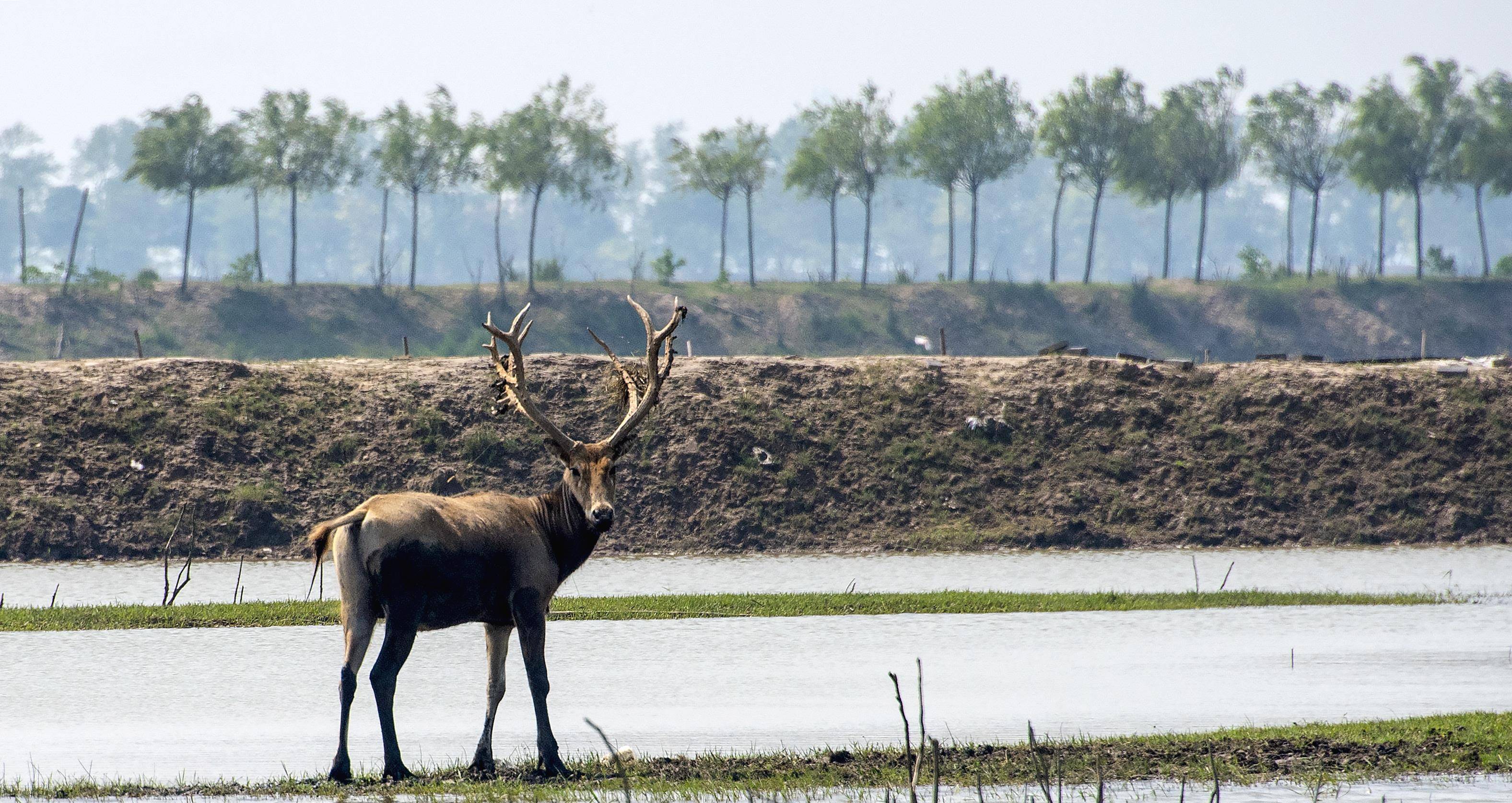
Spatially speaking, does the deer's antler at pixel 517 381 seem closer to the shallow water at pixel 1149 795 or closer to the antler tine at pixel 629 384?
the antler tine at pixel 629 384

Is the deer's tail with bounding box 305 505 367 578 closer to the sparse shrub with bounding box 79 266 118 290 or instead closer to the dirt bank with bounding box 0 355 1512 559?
the dirt bank with bounding box 0 355 1512 559

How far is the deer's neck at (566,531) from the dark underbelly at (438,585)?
688 millimetres

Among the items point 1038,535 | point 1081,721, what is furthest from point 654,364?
point 1038,535

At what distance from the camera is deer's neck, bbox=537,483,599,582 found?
44.4 ft

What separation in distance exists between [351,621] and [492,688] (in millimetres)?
1332

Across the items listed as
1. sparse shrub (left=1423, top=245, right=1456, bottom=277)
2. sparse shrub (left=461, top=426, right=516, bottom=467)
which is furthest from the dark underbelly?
sparse shrub (left=1423, top=245, right=1456, bottom=277)

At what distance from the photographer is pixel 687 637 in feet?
73.8

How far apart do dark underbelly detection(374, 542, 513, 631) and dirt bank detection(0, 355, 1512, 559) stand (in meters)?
23.6

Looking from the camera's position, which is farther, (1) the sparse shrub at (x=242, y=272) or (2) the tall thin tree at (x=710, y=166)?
(2) the tall thin tree at (x=710, y=166)

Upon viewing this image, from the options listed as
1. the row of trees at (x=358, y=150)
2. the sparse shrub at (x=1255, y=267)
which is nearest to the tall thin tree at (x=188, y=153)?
the row of trees at (x=358, y=150)

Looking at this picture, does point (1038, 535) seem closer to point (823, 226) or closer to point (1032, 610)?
point (1032, 610)

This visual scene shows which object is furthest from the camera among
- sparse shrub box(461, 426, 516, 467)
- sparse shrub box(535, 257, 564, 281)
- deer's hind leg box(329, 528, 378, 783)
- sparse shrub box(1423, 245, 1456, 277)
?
sparse shrub box(1423, 245, 1456, 277)

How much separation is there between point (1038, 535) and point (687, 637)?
1726 cm

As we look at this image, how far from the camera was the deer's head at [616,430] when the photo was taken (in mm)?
13219
